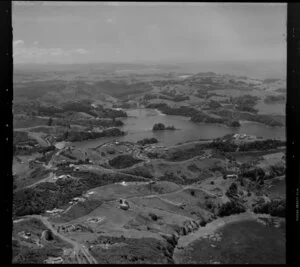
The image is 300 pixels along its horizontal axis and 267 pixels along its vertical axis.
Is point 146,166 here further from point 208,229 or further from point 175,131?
point 208,229

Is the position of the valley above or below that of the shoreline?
above

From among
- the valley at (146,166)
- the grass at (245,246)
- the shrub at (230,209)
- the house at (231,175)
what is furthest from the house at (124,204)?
the house at (231,175)

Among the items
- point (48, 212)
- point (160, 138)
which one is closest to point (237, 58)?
point (160, 138)

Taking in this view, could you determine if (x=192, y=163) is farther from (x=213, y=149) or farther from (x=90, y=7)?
(x=90, y=7)

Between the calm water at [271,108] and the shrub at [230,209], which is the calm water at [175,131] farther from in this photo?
the shrub at [230,209]

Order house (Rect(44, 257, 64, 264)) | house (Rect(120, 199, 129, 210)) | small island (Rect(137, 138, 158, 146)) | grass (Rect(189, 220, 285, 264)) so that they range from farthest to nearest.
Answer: small island (Rect(137, 138, 158, 146))
house (Rect(120, 199, 129, 210))
grass (Rect(189, 220, 285, 264))
house (Rect(44, 257, 64, 264))

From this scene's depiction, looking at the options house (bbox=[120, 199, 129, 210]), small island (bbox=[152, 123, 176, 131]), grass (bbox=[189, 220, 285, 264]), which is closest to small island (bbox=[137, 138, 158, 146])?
small island (bbox=[152, 123, 176, 131])

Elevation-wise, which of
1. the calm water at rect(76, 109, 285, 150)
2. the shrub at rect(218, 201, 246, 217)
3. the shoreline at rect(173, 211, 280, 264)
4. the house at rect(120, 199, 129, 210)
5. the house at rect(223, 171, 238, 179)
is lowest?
the shoreline at rect(173, 211, 280, 264)

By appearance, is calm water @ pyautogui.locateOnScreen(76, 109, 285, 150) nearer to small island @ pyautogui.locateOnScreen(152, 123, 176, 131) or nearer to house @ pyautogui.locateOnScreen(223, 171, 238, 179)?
small island @ pyautogui.locateOnScreen(152, 123, 176, 131)

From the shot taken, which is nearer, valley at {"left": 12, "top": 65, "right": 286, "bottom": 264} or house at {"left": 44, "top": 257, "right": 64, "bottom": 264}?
house at {"left": 44, "top": 257, "right": 64, "bottom": 264}
